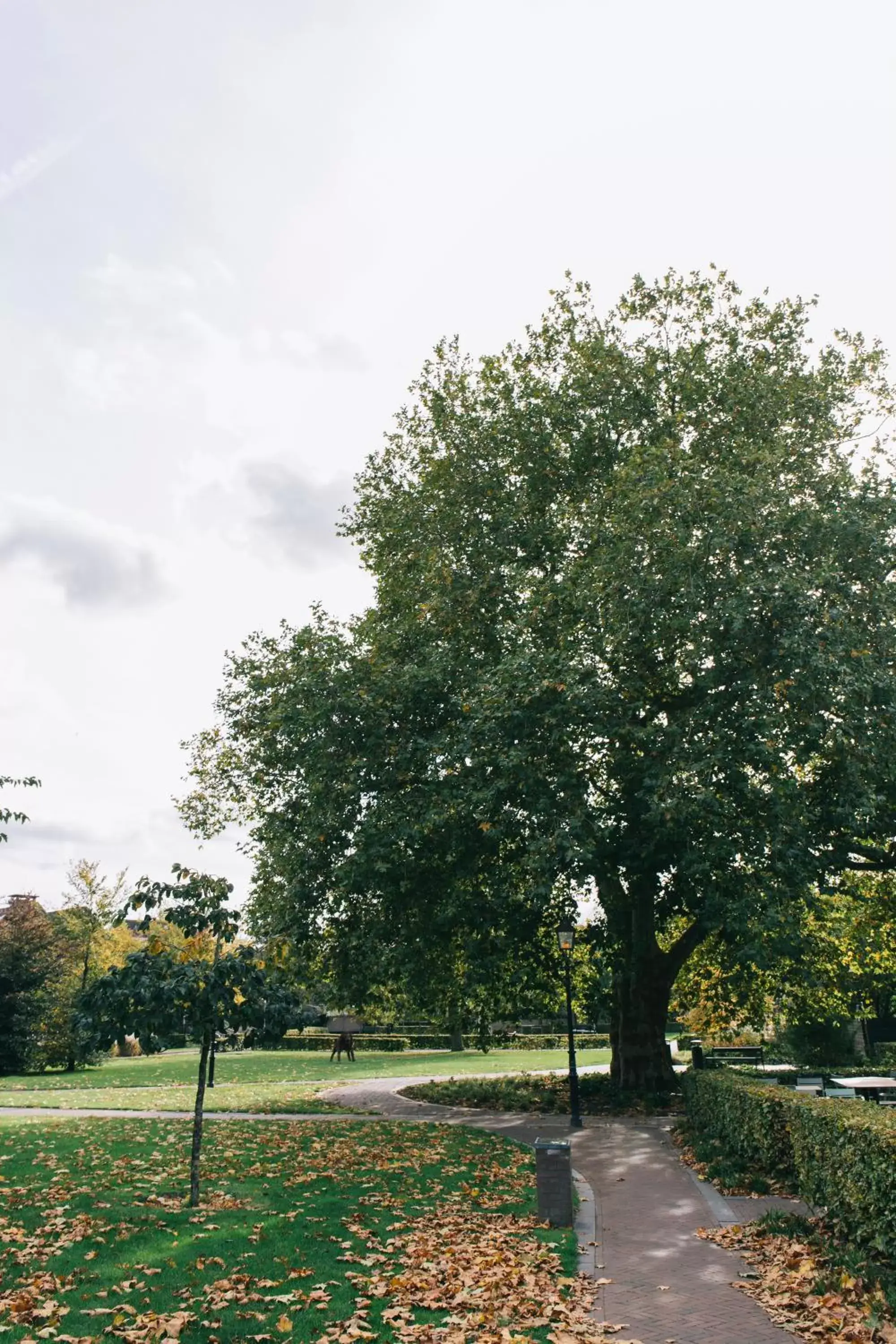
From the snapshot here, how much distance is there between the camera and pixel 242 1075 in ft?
119

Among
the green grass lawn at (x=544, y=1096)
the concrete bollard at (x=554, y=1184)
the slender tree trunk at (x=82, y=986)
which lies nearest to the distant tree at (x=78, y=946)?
the slender tree trunk at (x=82, y=986)

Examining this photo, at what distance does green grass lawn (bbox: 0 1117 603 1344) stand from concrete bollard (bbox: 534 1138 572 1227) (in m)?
0.31

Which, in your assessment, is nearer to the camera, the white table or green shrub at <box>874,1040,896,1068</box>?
the white table

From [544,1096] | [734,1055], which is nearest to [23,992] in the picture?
[544,1096]

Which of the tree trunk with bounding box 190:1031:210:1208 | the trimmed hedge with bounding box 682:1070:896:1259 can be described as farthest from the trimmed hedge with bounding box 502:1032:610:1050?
the tree trunk with bounding box 190:1031:210:1208

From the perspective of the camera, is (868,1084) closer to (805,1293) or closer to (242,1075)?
(805,1293)

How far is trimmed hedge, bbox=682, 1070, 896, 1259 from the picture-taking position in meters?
8.31

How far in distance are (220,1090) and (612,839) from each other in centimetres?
1654

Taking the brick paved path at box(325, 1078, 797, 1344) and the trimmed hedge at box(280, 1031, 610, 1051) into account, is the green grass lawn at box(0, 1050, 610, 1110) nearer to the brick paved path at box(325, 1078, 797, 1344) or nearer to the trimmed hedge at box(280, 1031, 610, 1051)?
the trimmed hedge at box(280, 1031, 610, 1051)

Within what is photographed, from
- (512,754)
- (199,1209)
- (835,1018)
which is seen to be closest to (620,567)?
(512,754)

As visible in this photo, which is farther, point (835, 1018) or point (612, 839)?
point (835, 1018)

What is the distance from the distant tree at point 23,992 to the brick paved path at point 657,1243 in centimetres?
2454

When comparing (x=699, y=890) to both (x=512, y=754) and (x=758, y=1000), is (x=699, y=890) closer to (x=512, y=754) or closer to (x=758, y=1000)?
(x=512, y=754)

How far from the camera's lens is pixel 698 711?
59.1ft
